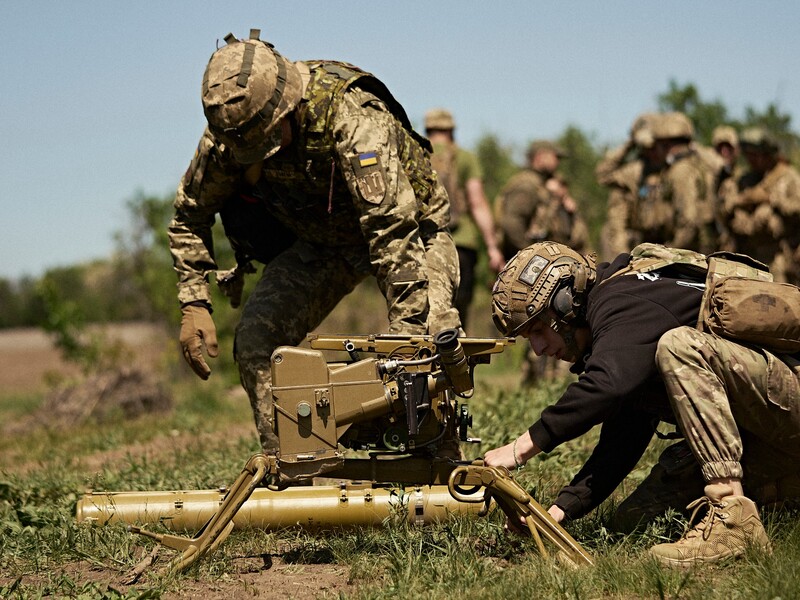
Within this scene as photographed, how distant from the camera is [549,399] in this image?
272 inches

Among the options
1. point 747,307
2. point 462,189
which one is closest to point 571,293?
point 747,307

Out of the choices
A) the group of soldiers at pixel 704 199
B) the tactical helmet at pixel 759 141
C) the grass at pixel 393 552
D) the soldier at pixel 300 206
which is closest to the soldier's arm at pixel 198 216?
the soldier at pixel 300 206

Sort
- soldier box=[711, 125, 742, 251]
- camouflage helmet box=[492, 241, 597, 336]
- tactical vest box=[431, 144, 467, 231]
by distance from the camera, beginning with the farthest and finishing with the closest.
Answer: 1. soldier box=[711, 125, 742, 251]
2. tactical vest box=[431, 144, 467, 231]
3. camouflage helmet box=[492, 241, 597, 336]

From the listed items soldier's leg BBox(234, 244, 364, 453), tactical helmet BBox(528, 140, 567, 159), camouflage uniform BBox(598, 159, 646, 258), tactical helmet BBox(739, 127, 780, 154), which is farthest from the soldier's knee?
tactical helmet BBox(739, 127, 780, 154)

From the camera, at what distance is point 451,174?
895cm

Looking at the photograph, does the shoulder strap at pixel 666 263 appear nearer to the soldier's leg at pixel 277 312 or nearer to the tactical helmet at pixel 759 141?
the soldier's leg at pixel 277 312

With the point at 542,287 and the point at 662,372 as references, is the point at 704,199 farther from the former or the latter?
the point at 662,372

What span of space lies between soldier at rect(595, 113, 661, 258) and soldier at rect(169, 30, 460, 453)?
6012 mm

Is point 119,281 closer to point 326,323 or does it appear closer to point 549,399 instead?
point 326,323

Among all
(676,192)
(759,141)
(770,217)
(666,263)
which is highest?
(759,141)

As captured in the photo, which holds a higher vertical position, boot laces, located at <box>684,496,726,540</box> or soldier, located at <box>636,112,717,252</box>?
soldier, located at <box>636,112,717,252</box>

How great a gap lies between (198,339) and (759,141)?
24.2 ft

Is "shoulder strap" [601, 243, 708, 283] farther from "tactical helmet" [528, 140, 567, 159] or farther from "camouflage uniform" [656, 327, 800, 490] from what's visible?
"tactical helmet" [528, 140, 567, 159]

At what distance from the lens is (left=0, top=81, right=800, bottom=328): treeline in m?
15.5
